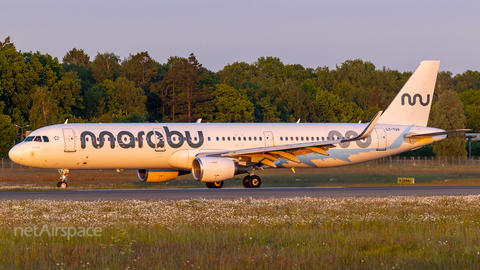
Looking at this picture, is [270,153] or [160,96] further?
[160,96]

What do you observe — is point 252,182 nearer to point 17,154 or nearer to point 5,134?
point 17,154

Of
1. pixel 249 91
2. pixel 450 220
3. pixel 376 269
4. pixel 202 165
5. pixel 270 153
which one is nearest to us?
pixel 376 269

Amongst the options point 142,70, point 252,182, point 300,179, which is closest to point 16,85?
point 142,70

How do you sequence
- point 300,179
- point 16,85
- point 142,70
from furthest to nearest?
point 142,70 < point 16,85 < point 300,179

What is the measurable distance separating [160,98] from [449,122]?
43480mm

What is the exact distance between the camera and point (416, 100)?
3541cm

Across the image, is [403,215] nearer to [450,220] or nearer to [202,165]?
[450,220]

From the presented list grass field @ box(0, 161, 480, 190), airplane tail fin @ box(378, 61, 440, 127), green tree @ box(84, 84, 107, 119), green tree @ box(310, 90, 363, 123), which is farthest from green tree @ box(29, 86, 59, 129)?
airplane tail fin @ box(378, 61, 440, 127)

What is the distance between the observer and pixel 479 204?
740 inches

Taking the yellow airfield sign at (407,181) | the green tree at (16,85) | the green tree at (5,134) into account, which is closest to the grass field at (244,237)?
the yellow airfield sign at (407,181)

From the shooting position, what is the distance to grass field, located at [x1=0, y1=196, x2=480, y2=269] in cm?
978

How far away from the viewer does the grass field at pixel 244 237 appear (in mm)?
9781

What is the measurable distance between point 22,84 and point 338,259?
253 ft

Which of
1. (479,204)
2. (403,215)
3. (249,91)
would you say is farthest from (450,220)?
(249,91)
